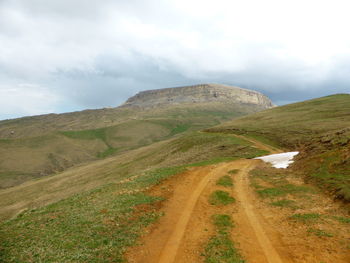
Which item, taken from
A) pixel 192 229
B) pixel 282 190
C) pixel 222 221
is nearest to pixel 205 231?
pixel 192 229

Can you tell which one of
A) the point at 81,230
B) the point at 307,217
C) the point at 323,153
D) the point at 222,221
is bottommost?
the point at 222,221

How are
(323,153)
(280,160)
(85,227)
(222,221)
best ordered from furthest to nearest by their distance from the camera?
(280,160), (323,153), (222,221), (85,227)

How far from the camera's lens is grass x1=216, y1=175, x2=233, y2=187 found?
26.8 m

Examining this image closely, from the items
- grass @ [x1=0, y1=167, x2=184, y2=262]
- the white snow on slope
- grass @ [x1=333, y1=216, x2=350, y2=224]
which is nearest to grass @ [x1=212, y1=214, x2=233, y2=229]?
grass @ [x1=0, y1=167, x2=184, y2=262]

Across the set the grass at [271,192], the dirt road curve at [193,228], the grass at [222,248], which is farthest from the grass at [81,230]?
the grass at [271,192]

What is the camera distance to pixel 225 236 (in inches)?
604

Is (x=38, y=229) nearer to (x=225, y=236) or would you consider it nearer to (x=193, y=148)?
(x=225, y=236)

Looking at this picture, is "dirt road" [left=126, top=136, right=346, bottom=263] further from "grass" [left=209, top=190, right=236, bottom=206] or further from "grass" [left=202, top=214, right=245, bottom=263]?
"grass" [left=209, top=190, right=236, bottom=206]

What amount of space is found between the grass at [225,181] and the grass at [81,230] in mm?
7890

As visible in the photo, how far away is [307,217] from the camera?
57.0 ft

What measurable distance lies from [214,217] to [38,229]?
12424 millimetres

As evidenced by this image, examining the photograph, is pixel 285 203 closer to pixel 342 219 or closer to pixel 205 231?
pixel 342 219

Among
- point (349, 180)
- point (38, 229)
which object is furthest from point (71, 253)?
point (349, 180)

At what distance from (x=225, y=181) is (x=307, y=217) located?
11131 millimetres
